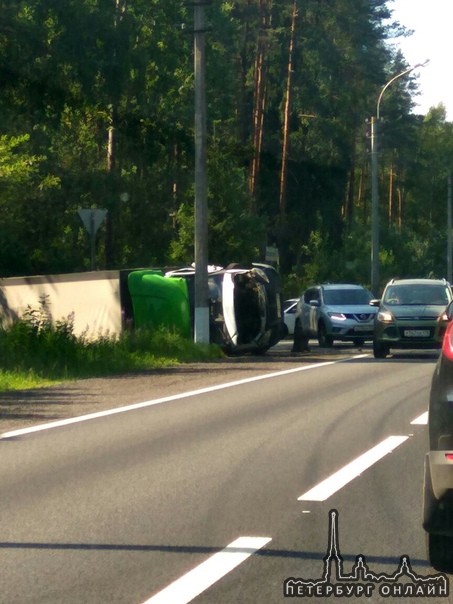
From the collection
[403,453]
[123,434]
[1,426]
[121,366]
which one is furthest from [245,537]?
[121,366]

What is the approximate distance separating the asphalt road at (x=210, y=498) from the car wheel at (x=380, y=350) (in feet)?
33.2

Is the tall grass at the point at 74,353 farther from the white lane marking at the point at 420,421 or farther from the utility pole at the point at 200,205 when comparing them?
the white lane marking at the point at 420,421

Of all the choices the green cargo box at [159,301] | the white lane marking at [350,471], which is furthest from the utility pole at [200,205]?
the white lane marking at [350,471]

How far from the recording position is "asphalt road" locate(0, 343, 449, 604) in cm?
716

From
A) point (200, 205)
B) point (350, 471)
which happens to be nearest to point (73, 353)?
point (200, 205)

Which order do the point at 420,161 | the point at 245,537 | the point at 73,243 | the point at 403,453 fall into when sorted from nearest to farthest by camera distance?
the point at 245,537 → the point at 403,453 → the point at 73,243 → the point at 420,161

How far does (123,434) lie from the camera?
13.7 m

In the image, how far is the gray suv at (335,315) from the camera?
33.8 metres

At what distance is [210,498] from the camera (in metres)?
9.70

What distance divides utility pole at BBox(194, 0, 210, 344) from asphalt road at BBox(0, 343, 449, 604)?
9.79 metres

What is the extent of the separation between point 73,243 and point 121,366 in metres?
25.4

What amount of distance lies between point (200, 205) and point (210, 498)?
1924 centimetres

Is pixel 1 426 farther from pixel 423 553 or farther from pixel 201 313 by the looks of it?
pixel 201 313
